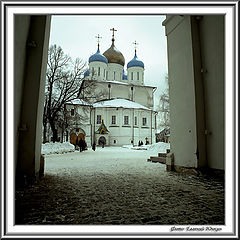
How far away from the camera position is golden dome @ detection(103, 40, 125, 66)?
45.9 m

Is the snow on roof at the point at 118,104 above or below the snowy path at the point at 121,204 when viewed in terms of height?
above

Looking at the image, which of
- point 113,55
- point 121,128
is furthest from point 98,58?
point 121,128

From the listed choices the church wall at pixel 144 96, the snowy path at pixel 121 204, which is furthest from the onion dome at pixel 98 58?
the snowy path at pixel 121 204

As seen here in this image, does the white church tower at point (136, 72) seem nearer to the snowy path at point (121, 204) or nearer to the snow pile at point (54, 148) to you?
the snow pile at point (54, 148)

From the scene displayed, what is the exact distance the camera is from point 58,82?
16531 millimetres

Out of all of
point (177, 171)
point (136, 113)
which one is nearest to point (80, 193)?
point (177, 171)

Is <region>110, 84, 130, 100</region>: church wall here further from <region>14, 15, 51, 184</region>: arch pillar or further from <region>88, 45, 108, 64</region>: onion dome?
<region>14, 15, 51, 184</region>: arch pillar

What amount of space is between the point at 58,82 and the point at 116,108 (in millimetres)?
21644

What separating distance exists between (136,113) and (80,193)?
119 feet

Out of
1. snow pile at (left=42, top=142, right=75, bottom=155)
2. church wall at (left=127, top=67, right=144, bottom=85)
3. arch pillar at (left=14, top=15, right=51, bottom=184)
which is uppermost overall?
church wall at (left=127, top=67, right=144, bottom=85)

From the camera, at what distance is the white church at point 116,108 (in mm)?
35969

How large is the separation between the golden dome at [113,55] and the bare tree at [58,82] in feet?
99.8

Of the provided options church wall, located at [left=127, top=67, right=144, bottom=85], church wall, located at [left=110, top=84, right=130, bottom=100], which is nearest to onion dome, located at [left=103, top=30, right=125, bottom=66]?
church wall, located at [left=127, top=67, right=144, bottom=85]

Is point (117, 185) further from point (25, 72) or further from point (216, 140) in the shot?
point (25, 72)
